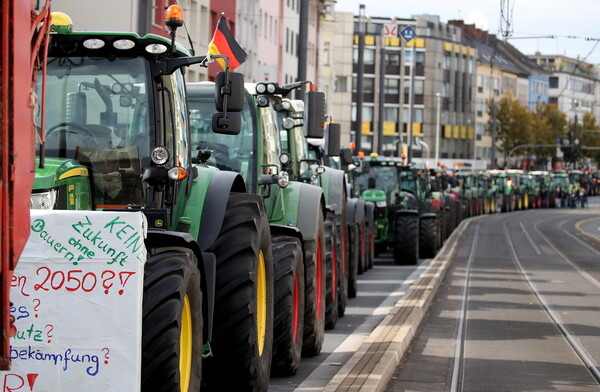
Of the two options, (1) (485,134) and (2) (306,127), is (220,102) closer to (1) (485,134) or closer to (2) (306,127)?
(2) (306,127)

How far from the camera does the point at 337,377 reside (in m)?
11.4

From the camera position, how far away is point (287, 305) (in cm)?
1167

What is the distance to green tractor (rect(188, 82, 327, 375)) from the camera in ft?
39.1

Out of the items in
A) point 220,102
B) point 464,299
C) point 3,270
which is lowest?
point 464,299

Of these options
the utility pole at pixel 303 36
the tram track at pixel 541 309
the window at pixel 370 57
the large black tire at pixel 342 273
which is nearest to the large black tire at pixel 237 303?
the tram track at pixel 541 309

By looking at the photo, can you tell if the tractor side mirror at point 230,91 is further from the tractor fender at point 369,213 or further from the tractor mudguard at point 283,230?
the tractor fender at point 369,213

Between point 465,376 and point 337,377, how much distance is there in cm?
200

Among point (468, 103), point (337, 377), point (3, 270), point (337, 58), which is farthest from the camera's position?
point (468, 103)

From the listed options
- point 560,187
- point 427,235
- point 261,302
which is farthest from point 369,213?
point 560,187

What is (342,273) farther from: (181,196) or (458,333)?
(181,196)

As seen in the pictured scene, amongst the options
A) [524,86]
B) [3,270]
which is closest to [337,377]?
[3,270]

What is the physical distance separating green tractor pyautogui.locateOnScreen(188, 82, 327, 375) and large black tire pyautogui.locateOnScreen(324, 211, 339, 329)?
0.59 meters

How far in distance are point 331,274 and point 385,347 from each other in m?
2.13

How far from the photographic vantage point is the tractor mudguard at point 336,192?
18969mm
